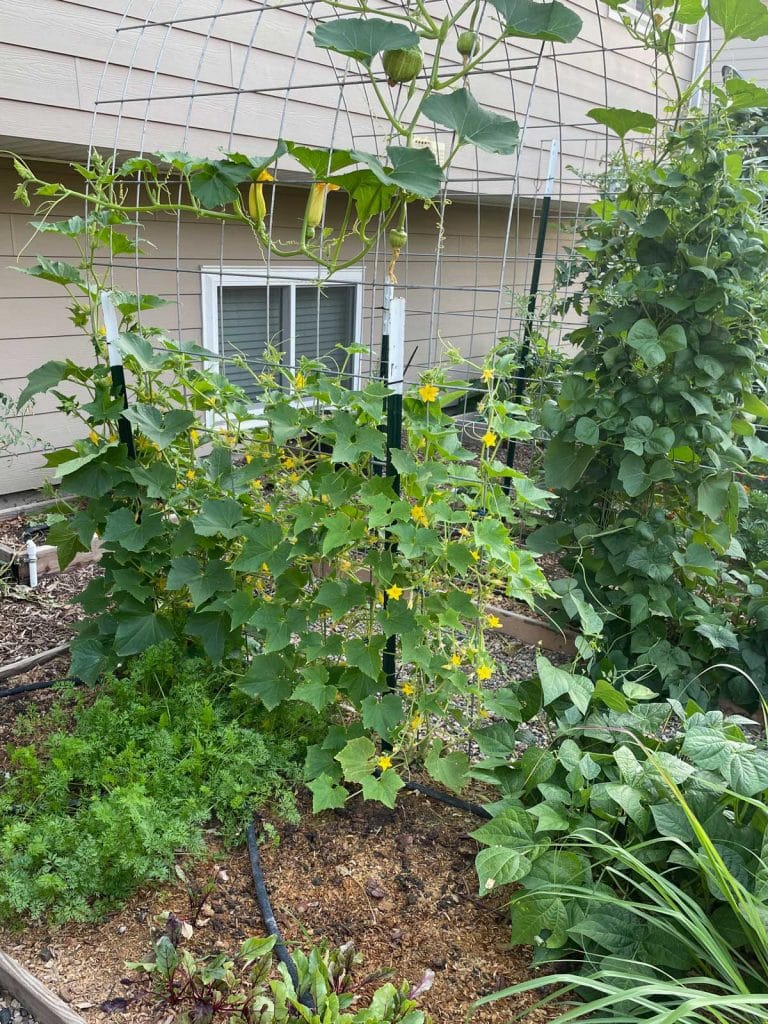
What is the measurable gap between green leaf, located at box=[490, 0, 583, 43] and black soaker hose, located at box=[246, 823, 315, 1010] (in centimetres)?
187

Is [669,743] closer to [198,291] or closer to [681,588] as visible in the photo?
[681,588]

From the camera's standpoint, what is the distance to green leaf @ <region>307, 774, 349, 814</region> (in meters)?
1.86

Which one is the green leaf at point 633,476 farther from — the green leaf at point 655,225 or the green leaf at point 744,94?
the green leaf at point 744,94

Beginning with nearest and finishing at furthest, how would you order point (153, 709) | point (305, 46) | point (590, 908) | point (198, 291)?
1. point (590, 908)
2. point (153, 709)
3. point (305, 46)
4. point (198, 291)

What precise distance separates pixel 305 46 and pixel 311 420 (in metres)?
2.98

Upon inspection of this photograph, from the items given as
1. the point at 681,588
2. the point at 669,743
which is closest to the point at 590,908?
the point at 669,743

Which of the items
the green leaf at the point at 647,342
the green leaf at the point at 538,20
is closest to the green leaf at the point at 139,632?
the green leaf at the point at 647,342

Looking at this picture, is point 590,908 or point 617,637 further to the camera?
point 617,637

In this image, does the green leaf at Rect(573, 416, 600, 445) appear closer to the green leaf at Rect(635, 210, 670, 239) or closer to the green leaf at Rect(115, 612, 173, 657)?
the green leaf at Rect(635, 210, 670, 239)

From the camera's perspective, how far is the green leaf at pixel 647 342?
2322 mm

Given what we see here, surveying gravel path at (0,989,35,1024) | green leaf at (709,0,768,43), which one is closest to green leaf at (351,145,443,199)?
green leaf at (709,0,768,43)

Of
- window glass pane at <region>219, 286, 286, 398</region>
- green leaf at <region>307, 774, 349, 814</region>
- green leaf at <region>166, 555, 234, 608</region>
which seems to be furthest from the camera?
window glass pane at <region>219, 286, 286, 398</region>

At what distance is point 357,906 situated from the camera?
1785 millimetres

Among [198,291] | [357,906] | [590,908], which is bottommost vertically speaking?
[357,906]
